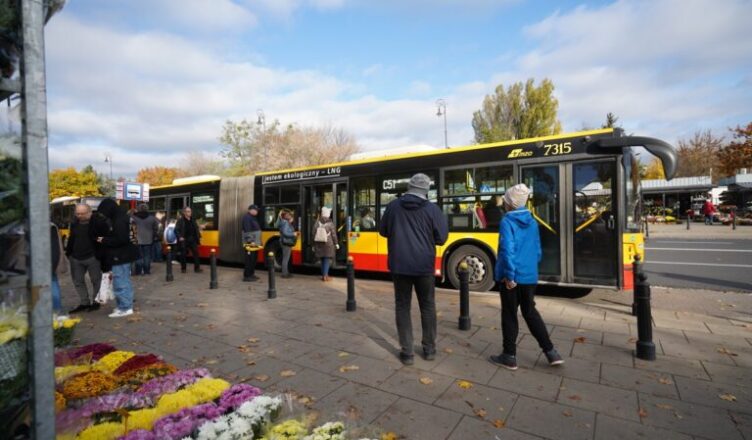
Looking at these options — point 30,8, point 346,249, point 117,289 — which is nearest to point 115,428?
point 30,8

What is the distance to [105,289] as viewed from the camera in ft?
23.8

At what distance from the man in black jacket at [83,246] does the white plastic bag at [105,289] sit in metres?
0.12

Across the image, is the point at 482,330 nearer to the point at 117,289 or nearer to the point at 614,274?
the point at 614,274

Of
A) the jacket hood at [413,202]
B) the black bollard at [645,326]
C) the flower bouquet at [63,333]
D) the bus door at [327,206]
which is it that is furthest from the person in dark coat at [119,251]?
the black bollard at [645,326]

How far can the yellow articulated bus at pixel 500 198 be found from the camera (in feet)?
22.4

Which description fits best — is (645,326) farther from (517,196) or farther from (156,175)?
(156,175)

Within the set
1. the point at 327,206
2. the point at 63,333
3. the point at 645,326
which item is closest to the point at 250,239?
the point at 327,206

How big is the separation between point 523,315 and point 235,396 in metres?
2.89

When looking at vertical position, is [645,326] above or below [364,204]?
below

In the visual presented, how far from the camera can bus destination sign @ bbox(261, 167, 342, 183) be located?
34.7 feet

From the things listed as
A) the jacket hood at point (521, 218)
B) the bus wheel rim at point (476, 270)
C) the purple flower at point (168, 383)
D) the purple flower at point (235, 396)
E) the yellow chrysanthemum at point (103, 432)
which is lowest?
the purple flower at point (168, 383)

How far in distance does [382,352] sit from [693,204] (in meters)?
43.2

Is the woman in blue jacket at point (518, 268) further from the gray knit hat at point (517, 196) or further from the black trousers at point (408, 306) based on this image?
the black trousers at point (408, 306)

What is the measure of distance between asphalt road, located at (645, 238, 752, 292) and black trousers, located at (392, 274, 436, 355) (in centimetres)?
742
